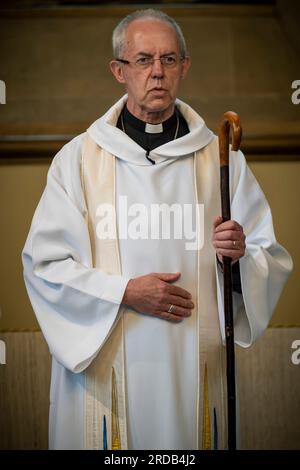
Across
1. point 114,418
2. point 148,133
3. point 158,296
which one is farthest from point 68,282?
point 148,133

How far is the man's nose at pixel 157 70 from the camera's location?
378cm

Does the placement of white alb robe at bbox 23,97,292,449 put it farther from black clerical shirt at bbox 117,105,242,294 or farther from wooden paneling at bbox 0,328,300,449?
wooden paneling at bbox 0,328,300,449

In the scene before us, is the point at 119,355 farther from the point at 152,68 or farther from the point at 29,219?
the point at 152,68

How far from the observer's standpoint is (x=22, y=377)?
4410 mm

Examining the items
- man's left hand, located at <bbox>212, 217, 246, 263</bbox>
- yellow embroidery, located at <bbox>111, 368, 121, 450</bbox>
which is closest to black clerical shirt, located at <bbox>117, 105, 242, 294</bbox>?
man's left hand, located at <bbox>212, 217, 246, 263</bbox>

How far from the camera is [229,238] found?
3633 mm

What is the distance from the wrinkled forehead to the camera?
12.5ft

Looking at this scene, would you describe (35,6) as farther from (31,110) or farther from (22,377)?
(22,377)

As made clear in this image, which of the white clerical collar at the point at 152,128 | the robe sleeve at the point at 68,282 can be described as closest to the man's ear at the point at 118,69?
the white clerical collar at the point at 152,128

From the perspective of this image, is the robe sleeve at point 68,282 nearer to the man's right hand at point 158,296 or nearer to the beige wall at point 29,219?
the man's right hand at point 158,296

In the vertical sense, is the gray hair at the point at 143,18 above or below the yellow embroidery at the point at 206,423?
above

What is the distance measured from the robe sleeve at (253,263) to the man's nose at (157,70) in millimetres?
468

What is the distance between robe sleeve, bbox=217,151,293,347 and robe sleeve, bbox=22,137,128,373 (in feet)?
1.61
